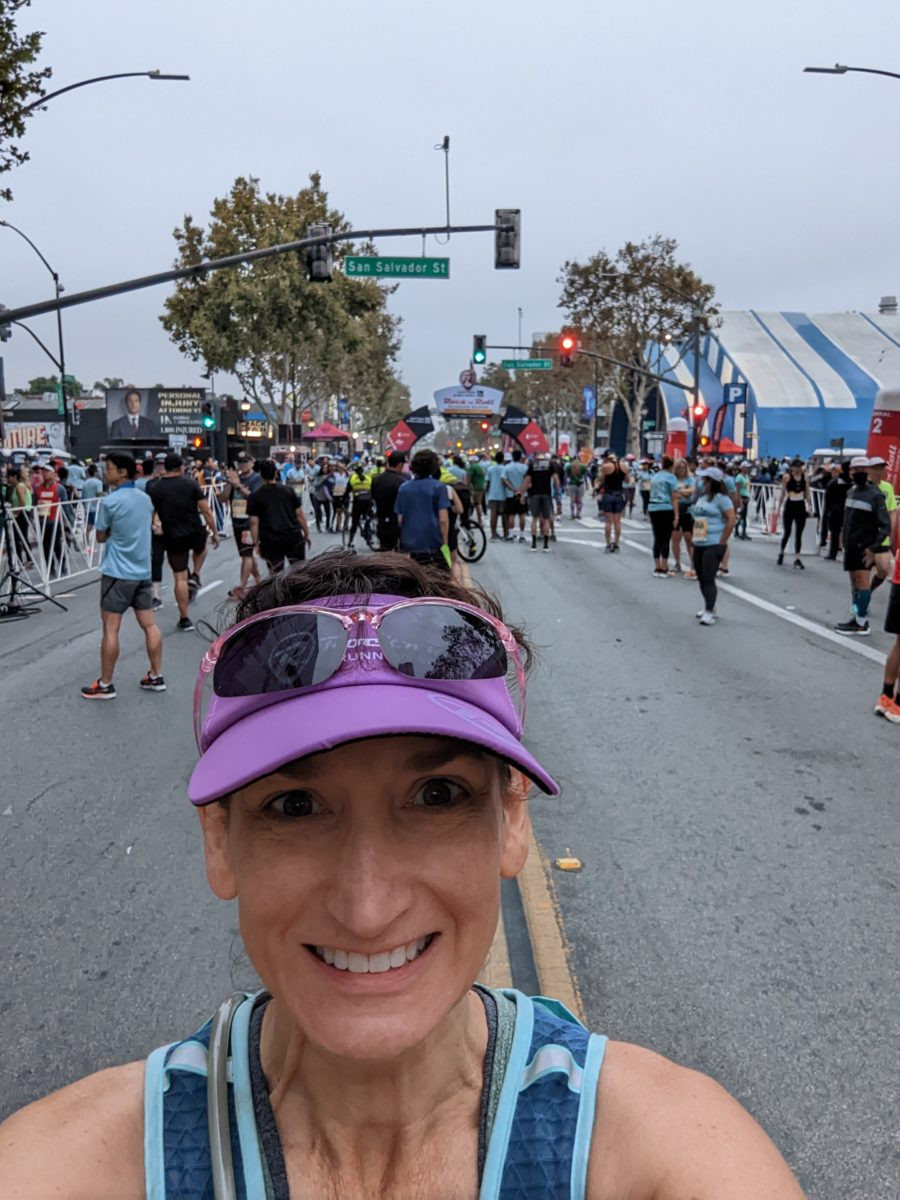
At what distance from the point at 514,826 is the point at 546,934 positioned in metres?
2.55

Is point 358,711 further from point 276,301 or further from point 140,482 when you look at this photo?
point 276,301

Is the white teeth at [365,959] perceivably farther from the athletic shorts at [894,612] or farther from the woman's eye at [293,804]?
the athletic shorts at [894,612]

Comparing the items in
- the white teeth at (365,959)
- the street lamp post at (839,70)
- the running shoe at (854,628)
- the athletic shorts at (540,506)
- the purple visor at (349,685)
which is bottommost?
the running shoe at (854,628)

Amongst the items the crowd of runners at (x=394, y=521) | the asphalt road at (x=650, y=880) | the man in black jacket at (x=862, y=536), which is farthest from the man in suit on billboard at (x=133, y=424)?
the asphalt road at (x=650, y=880)

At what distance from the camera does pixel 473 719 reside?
1149 millimetres

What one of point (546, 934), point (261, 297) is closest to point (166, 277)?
point (546, 934)

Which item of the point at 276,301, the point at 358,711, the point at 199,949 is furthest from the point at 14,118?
the point at 276,301

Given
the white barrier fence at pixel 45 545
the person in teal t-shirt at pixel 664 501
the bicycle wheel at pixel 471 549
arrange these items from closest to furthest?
the white barrier fence at pixel 45 545 → the person in teal t-shirt at pixel 664 501 → the bicycle wheel at pixel 471 549

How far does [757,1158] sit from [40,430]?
68368 mm

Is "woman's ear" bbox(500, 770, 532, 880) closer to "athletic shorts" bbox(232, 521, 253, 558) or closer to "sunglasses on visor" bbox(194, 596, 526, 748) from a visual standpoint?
"sunglasses on visor" bbox(194, 596, 526, 748)

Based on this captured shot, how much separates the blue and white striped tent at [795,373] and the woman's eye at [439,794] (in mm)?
49827

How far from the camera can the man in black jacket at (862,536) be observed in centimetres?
1000

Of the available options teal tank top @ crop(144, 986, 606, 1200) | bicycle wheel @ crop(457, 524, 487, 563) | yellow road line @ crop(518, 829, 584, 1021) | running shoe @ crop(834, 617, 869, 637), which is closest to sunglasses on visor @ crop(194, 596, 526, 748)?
teal tank top @ crop(144, 986, 606, 1200)

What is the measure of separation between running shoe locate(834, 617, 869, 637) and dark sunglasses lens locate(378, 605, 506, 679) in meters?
10.2
